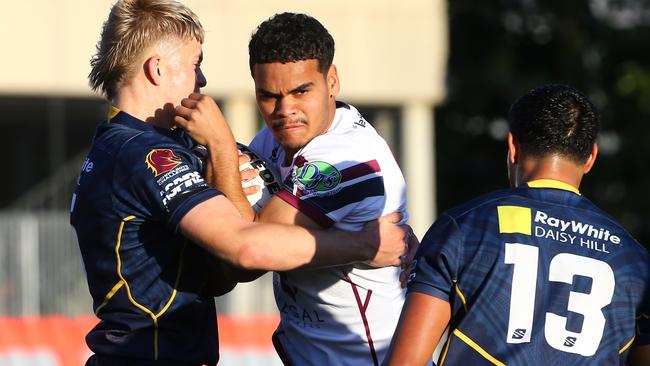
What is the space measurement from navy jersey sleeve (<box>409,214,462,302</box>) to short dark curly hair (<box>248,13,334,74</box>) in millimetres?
1166

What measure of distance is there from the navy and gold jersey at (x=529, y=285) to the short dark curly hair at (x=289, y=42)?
1.15m

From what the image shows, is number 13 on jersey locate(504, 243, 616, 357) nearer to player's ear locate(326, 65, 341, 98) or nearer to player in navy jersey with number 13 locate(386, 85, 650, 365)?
player in navy jersey with number 13 locate(386, 85, 650, 365)

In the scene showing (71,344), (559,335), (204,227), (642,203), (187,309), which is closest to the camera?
(559,335)

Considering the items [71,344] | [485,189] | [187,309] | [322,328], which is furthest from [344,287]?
[485,189]

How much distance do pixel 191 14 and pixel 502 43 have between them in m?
19.0

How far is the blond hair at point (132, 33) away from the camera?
508 centimetres

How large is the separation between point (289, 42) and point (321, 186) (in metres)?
0.65

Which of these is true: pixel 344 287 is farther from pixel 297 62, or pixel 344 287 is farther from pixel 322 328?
pixel 297 62

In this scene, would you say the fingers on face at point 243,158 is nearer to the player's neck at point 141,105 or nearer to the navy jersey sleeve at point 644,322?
the player's neck at point 141,105

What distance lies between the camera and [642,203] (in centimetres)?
2322

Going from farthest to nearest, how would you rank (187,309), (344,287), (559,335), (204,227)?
(344,287) → (187,309) → (204,227) → (559,335)

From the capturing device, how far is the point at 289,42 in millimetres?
5211

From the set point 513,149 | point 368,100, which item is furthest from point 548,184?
point 368,100

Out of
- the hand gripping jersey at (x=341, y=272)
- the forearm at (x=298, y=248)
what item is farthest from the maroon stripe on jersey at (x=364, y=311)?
the forearm at (x=298, y=248)
